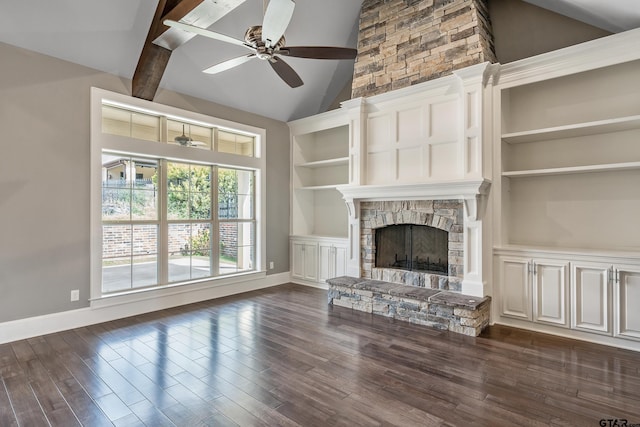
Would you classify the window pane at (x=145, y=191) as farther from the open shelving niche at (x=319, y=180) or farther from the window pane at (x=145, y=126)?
the open shelving niche at (x=319, y=180)

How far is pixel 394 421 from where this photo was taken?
2137mm

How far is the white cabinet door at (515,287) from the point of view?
3.79 m

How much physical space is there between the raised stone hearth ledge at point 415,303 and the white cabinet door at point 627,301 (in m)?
1.16

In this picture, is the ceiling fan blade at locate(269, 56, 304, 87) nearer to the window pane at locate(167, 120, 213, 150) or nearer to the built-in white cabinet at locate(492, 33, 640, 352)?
the window pane at locate(167, 120, 213, 150)

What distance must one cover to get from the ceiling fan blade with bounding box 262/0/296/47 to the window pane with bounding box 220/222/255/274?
3.35m

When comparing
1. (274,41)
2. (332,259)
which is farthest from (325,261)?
(274,41)

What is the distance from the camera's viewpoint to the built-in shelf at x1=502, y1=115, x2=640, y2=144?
329cm

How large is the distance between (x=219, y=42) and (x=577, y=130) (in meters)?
4.40

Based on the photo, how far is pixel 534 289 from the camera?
12.2ft

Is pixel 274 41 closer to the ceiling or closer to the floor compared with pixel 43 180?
closer to the ceiling

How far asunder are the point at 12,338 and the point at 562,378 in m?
5.15

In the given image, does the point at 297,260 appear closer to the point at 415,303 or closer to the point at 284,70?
the point at 415,303

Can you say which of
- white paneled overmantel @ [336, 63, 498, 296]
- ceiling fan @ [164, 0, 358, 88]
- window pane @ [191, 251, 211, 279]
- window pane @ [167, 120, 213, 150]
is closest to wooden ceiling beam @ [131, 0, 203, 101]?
window pane @ [167, 120, 213, 150]

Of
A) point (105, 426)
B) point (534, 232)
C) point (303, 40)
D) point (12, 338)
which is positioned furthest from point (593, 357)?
point (12, 338)
